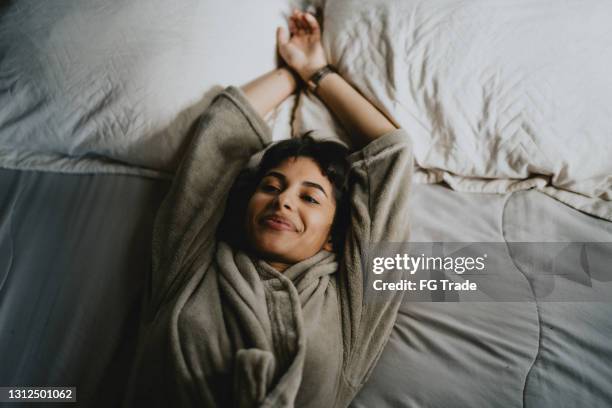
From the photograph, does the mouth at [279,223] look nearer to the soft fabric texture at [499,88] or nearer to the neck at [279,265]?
the neck at [279,265]

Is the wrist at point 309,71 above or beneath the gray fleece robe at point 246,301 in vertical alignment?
above

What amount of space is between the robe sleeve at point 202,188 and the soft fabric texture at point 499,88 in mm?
297

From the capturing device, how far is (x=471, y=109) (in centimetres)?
84

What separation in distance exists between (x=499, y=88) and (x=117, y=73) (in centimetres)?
85

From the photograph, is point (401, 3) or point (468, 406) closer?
point (468, 406)

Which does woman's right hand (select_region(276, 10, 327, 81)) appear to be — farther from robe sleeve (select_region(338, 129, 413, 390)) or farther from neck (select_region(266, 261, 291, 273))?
neck (select_region(266, 261, 291, 273))

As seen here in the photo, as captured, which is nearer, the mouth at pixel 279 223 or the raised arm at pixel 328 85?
the mouth at pixel 279 223

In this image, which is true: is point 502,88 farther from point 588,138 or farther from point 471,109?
point 588,138

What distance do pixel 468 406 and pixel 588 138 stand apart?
59cm

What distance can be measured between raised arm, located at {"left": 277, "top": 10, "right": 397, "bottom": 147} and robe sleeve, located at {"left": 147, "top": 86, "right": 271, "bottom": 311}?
6.9 inches

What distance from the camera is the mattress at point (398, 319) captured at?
675mm

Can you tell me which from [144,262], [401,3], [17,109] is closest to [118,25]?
[17,109]

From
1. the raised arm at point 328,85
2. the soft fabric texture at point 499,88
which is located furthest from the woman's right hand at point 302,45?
the soft fabric texture at point 499,88

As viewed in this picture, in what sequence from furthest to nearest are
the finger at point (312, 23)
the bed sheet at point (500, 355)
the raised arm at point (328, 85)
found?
the finger at point (312, 23), the raised arm at point (328, 85), the bed sheet at point (500, 355)
